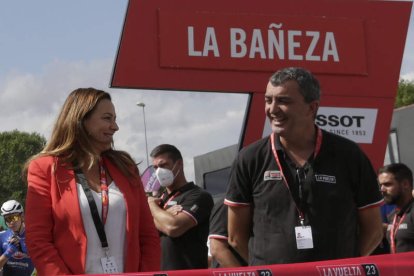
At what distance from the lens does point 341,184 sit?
13.0ft

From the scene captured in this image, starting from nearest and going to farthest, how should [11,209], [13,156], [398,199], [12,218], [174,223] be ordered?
[174,223] < [398,199] < [12,218] < [11,209] < [13,156]

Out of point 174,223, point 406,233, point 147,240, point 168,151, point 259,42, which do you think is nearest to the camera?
point 147,240

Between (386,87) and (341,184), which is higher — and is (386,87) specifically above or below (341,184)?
above

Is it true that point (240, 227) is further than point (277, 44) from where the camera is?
No

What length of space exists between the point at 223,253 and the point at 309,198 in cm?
91

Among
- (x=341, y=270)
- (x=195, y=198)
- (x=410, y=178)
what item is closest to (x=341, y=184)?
(x=341, y=270)

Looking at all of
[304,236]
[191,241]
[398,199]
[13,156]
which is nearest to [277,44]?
[398,199]

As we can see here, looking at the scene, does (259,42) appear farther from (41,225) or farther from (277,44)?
(41,225)

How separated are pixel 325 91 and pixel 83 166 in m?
4.26

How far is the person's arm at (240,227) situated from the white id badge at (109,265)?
1.94 feet

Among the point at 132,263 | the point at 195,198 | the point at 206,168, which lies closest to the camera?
the point at 132,263

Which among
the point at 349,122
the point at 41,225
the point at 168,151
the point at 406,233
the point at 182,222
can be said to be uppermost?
the point at 349,122

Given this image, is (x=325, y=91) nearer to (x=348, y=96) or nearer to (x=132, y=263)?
(x=348, y=96)

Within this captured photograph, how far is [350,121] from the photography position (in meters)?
8.05
